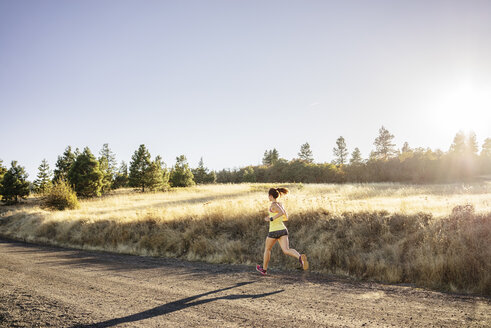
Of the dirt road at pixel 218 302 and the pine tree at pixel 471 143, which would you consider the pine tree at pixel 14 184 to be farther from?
the pine tree at pixel 471 143

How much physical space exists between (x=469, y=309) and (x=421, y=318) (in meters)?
1.14

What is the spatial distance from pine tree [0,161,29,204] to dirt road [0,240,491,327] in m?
45.2

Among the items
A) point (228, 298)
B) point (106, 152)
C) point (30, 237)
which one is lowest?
point (30, 237)

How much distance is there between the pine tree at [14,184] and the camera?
39938 mm

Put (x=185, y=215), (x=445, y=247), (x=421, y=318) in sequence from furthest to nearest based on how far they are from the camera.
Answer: (x=185, y=215)
(x=445, y=247)
(x=421, y=318)

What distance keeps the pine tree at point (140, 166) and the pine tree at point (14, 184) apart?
56.5 feet

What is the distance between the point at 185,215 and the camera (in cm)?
1279

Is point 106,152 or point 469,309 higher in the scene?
point 106,152

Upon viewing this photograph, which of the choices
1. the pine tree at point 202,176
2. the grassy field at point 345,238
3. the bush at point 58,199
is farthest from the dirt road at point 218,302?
the pine tree at point 202,176

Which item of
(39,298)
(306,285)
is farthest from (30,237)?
(306,285)

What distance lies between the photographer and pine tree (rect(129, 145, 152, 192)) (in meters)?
43.1

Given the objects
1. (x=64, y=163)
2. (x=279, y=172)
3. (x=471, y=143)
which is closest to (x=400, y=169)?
(x=279, y=172)

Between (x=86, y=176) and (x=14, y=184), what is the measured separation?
46.5 ft

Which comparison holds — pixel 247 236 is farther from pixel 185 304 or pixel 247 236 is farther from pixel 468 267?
pixel 468 267
